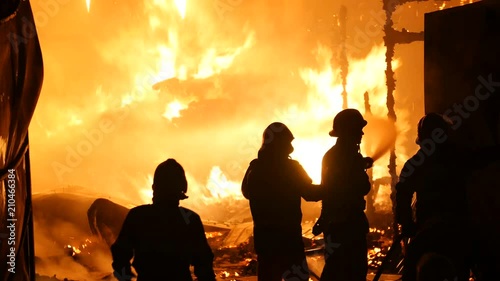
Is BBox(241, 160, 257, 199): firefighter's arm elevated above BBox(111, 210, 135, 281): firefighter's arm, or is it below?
above

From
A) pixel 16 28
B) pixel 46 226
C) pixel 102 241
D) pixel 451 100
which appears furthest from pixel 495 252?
pixel 46 226

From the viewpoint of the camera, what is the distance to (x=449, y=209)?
512cm

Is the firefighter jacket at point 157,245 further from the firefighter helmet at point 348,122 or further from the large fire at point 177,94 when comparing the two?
the large fire at point 177,94

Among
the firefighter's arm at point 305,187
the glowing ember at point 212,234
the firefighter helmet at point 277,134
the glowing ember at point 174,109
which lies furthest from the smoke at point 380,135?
the firefighter helmet at point 277,134

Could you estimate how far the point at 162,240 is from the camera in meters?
4.31

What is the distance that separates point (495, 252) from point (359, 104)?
27.3 m

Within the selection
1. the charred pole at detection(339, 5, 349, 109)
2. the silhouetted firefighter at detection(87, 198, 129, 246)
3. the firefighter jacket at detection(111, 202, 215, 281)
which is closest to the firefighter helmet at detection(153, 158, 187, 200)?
the firefighter jacket at detection(111, 202, 215, 281)

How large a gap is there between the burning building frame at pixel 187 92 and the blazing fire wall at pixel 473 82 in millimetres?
19739

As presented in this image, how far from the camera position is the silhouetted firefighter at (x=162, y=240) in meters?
4.31

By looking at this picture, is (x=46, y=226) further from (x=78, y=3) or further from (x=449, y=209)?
(x=78, y=3)

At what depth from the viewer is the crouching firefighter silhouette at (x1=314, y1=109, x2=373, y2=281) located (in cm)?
577

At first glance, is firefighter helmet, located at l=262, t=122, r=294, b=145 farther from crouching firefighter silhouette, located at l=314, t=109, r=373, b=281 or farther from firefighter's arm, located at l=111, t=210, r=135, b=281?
firefighter's arm, located at l=111, t=210, r=135, b=281

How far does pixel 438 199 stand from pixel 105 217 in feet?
40.0

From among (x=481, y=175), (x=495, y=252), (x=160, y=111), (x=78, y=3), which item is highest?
(x=78, y=3)
